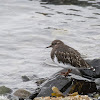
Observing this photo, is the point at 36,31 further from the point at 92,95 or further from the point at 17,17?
the point at 92,95

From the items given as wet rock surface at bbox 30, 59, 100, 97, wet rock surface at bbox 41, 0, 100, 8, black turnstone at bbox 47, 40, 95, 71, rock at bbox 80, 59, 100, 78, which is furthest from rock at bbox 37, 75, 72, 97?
wet rock surface at bbox 41, 0, 100, 8

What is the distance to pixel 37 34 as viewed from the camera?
12.1 metres

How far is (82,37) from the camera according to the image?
38.8ft

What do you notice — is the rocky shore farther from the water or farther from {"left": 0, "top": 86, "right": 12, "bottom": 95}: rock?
the water

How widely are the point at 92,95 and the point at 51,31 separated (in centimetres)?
626

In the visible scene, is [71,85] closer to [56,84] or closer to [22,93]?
[56,84]

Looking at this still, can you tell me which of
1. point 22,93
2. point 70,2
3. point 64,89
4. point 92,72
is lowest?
point 22,93

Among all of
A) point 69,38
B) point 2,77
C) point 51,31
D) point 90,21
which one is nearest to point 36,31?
point 51,31

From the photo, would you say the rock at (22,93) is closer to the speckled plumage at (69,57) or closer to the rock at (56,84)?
the rock at (56,84)

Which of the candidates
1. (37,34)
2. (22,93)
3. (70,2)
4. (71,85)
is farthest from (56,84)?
(70,2)

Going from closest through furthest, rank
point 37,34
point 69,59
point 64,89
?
1. point 64,89
2. point 69,59
3. point 37,34

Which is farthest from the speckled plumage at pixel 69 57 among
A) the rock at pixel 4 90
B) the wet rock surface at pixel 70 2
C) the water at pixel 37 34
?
the wet rock surface at pixel 70 2

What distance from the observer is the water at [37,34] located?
871 centimetres

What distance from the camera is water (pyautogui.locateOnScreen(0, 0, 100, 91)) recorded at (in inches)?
343
